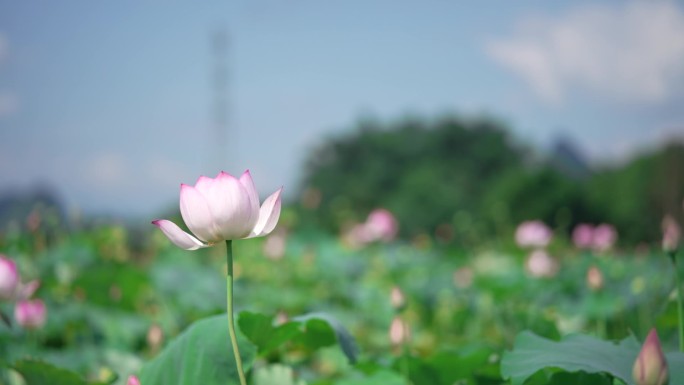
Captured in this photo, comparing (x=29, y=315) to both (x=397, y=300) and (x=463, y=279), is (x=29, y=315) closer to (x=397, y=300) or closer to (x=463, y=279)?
(x=397, y=300)

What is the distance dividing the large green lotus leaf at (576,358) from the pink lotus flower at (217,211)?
34cm

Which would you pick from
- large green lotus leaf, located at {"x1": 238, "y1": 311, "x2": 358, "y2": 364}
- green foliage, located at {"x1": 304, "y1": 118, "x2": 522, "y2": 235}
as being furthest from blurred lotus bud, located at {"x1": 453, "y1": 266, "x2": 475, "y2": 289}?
green foliage, located at {"x1": 304, "y1": 118, "x2": 522, "y2": 235}

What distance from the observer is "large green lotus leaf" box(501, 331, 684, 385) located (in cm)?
81

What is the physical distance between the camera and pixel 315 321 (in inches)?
42.1

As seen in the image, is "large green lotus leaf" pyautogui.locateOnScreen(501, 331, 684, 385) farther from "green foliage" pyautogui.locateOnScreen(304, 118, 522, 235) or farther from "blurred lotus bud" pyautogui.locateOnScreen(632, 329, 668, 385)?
"green foliage" pyautogui.locateOnScreen(304, 118, 522, 235)

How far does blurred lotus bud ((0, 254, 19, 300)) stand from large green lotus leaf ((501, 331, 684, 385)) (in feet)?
2.98

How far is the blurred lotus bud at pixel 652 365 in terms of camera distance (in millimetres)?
616

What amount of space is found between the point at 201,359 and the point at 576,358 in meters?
0.46

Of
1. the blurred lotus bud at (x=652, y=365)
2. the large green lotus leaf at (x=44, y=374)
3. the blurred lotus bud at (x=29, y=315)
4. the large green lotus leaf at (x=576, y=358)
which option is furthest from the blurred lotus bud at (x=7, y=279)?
the blurred lotus bud at (x=652, y=365)

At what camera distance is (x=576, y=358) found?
0.84 m

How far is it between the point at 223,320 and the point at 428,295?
2627 millimetres

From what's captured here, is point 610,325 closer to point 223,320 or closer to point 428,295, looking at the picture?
point 428,295

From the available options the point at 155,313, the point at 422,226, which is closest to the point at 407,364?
the point at 155,313

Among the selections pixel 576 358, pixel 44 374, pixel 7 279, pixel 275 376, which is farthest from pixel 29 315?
pixel 576 358
